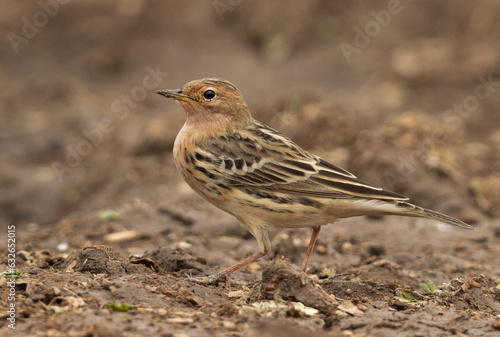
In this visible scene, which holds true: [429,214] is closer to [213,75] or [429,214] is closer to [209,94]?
[209,94]

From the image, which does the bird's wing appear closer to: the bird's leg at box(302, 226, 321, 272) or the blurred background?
the bird's leg at box(302, 226, 321, 272)

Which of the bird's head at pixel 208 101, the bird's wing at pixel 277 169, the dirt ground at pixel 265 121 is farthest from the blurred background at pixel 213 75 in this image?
the bird's wing at pixel 277 169

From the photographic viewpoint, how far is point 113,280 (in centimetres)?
577

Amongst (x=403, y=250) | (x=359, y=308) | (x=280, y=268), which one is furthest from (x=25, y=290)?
(x=403, y=250)

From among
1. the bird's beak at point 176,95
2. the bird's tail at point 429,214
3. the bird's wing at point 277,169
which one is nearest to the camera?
the bird's tail at point 429,214

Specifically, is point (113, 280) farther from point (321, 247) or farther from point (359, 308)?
point (321, 247)

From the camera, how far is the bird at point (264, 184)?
6.96 meters

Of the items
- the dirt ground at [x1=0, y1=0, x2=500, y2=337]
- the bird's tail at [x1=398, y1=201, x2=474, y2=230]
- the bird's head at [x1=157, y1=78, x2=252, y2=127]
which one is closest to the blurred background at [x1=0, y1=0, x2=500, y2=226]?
the dirt ground at [x1=0, y1=0, x2=500, y2=337]

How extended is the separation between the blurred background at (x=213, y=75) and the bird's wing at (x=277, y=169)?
508 centimetres

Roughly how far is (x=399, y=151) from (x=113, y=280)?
21.4ft

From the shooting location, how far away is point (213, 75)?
18.1 meters

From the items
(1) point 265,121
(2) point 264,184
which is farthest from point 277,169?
(1) point 265,121

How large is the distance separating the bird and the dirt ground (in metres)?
0.60

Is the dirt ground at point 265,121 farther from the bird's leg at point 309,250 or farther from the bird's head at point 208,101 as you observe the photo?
the bird's head at point 208,101
